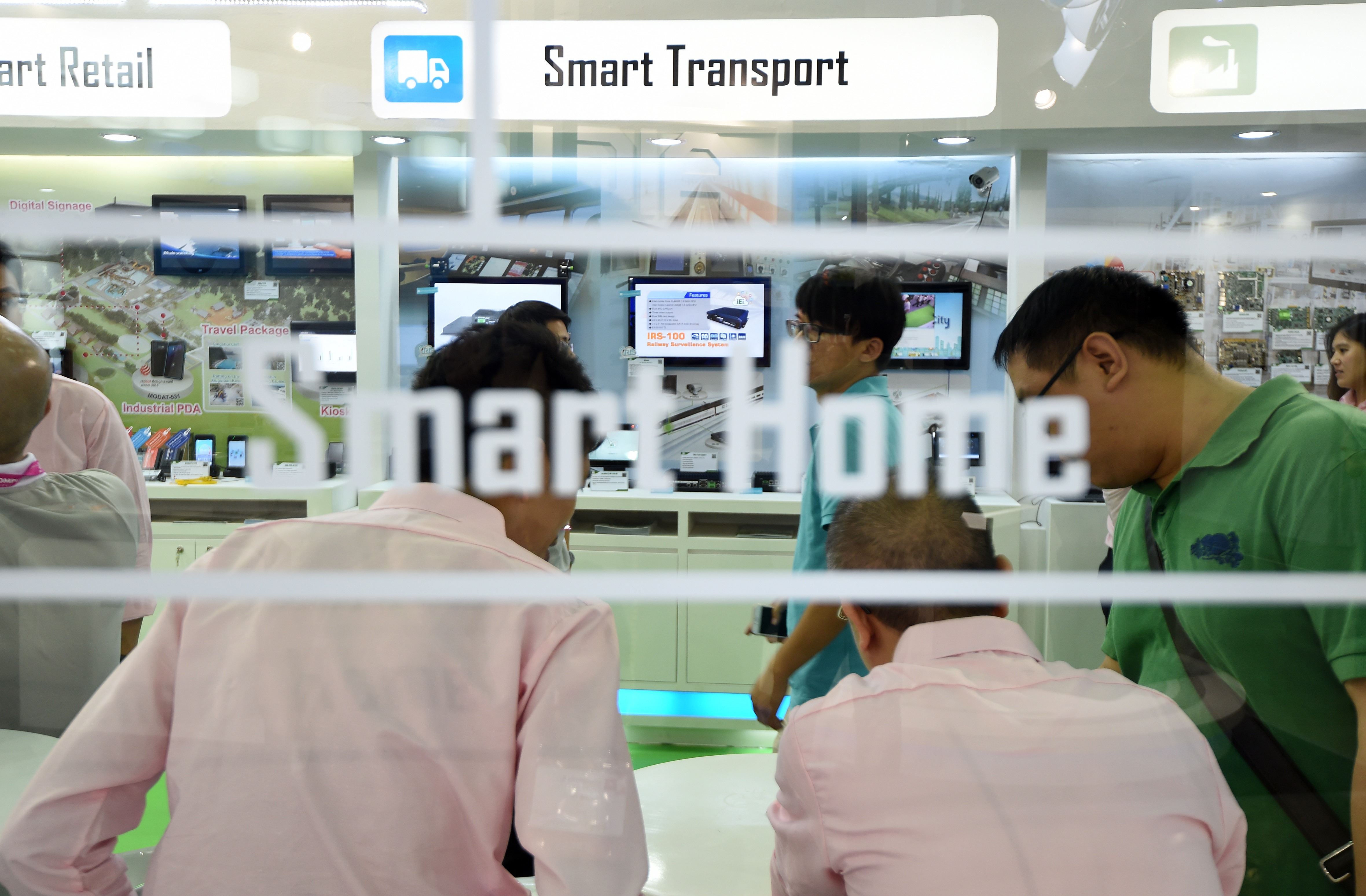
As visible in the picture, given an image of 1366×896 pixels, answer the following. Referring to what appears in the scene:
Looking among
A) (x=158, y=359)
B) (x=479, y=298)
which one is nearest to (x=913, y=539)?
(x=479, y=298)

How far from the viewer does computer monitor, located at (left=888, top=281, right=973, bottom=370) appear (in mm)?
1380

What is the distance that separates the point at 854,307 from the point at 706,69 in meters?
0.46

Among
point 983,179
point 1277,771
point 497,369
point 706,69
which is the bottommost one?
point 1277,771

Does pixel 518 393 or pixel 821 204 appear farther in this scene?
pixel 821 204

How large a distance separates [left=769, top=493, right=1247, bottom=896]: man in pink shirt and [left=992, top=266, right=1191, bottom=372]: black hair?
40 centimetres

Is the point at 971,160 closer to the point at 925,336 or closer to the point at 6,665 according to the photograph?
the point at 925,336

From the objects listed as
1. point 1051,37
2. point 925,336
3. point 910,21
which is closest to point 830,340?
point 925,336

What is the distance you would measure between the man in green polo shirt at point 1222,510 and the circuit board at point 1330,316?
31 cm

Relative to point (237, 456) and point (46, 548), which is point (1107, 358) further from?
point (46, 548)

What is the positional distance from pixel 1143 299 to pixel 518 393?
0.92 meters

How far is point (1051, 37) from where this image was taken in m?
1.40

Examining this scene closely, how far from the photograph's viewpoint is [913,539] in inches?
48.3

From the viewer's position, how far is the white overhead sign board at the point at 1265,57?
134 centimetres

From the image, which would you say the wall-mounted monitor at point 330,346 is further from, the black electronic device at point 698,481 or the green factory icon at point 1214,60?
the green factory icon at point 1214,60
